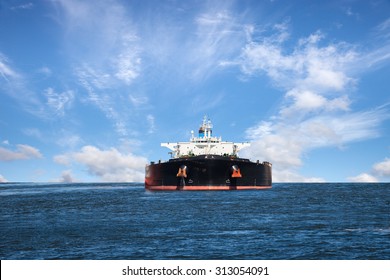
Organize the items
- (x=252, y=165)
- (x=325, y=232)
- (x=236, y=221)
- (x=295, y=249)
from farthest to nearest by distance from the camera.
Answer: (x=252, y=165) → (x=236, y=221) → (x=325, y=232) → (x=295, y=249)

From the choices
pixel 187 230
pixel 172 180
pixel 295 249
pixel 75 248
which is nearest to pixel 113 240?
pixel 75 248

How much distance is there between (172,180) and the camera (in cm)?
6028

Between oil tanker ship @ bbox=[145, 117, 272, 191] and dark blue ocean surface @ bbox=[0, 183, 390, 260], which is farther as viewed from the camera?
oil tanker ship @ bbox=[145, 117, 272, 191]

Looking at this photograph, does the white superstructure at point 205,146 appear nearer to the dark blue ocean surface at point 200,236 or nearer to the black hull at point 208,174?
the black hull at point 208,174

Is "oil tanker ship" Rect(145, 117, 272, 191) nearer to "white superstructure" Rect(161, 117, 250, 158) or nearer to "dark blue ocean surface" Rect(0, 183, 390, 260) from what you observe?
"white superstructure" Rect(161, 117, 250, 158)

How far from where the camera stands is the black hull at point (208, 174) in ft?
182

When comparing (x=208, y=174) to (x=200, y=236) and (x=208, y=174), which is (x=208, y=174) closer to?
(x=208, y=174)

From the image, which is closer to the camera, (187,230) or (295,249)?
(295,249)

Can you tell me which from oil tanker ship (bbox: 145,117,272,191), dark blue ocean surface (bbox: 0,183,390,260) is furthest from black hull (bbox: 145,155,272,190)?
dark blue ocean surface (bbox: 0,183,390,260)

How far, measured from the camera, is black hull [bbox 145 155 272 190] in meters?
55.6

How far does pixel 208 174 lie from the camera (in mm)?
56500

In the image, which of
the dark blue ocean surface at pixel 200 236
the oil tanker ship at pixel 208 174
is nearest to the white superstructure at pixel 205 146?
the oil tanker ship at pixel 208 174
